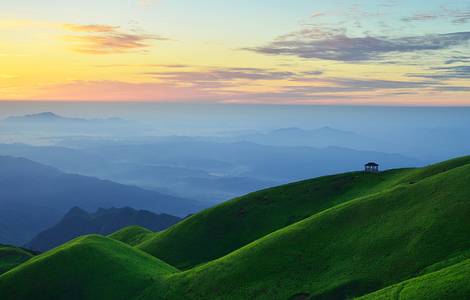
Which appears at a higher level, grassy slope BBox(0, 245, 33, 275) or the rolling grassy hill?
the rolling grassy hill

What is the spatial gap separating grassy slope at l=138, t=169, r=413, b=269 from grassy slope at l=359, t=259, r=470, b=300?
189 feet

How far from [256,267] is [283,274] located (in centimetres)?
516

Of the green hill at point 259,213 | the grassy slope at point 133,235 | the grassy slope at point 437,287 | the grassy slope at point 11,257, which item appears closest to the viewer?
the grassy slope at point 437,287

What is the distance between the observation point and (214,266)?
68688mm

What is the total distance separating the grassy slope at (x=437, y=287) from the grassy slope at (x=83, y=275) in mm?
39024

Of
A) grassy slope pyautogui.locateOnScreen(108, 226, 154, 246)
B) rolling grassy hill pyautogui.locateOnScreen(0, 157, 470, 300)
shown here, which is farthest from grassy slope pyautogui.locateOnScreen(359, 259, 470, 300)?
grassy slope pyautogui.locateOnScreen(108, 226, 154, 246)

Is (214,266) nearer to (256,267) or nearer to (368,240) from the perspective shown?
(256,267)

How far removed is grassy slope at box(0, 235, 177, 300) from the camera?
2765 inches

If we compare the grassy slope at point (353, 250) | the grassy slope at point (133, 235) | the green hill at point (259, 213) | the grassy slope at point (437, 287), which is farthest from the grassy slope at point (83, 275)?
the grassy slope at point (133, 235)

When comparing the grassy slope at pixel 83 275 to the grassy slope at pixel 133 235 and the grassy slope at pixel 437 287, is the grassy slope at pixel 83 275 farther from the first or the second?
the grassy slope at pixel 133 235

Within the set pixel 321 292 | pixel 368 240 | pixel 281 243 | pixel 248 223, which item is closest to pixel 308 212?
pixel 248 223

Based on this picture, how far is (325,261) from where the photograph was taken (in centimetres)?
5962

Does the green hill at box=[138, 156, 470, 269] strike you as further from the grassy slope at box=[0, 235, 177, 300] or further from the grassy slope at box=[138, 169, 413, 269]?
the grassy slope at box=[0, 235, 177, 300]

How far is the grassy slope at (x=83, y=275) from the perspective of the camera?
70.2 meters
